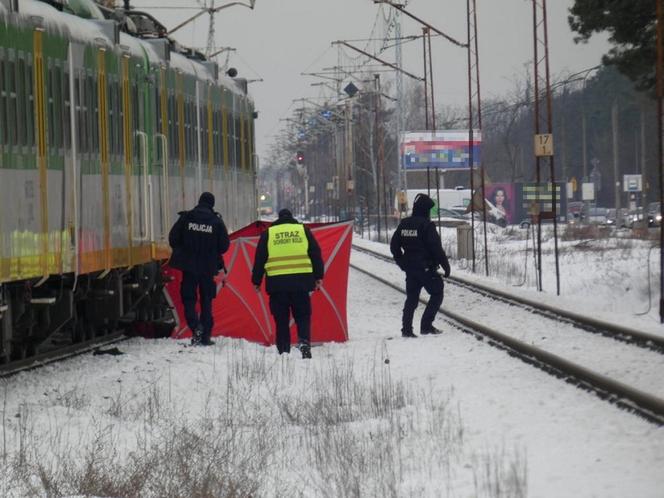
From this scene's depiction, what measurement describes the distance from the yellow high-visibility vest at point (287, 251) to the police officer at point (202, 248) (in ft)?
4.53

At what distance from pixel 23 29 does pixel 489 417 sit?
17.8ft

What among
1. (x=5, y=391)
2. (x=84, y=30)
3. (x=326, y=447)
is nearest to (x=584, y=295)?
(x=84, y=30)

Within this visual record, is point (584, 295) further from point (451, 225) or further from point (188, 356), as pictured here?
point (451, 225)

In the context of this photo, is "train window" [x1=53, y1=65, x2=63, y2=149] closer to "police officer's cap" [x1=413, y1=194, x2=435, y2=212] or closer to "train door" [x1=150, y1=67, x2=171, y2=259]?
"train door" [x1=150, y1=67, x2=171, y2=259]

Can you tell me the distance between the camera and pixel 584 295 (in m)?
28.6

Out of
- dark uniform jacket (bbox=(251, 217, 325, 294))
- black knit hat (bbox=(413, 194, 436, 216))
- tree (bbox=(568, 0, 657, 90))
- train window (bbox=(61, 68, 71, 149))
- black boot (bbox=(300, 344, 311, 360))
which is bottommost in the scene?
black boot (bbox=(300, 344, 311, 360))

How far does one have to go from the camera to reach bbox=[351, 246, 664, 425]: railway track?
11.8 meters

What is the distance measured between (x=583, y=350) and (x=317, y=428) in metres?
6.43

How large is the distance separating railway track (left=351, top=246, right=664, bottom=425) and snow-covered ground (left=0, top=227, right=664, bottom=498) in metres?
0.22

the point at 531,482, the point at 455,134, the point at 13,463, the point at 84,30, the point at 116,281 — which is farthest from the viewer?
the point at 455,134

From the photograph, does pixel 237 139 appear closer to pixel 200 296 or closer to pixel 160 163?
pixel 160 163

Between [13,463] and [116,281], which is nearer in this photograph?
[13,463]

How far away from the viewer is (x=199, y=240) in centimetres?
1728

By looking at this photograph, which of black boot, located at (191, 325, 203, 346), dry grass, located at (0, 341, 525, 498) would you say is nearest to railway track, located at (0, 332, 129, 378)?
black boot, located at (191, 325, 203, 346)
